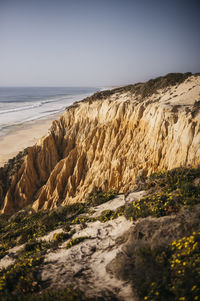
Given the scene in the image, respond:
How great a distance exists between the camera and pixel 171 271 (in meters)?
3.85

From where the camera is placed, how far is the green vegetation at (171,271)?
336cm

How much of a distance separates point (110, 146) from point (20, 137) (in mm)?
28956

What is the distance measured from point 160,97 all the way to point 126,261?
13563 mm

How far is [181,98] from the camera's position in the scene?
13367 mm

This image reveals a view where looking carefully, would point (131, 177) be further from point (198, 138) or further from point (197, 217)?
point (197, 217)

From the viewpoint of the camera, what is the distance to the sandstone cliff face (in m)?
11.4

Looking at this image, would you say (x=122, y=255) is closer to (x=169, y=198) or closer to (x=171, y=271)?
(x=171, y=271)

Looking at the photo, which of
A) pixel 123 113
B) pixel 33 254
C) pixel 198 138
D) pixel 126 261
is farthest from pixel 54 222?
pixel 123 113

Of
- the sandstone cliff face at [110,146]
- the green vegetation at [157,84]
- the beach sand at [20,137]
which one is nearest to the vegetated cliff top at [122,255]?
the sandstone cliff face at [110,146]

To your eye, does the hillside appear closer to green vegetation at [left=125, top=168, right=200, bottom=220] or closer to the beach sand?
green vegetation at [left=125, top=168, right=200, bottom=220]

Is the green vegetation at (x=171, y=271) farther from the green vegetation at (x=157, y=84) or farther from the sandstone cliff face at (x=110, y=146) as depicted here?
the green vegetation at (x=157, y=84)

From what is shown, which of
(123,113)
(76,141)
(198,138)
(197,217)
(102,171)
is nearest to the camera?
(197,217)

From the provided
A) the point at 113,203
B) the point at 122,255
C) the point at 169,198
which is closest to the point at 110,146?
the point at 113,203

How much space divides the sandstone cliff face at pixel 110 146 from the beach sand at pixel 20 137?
11.5 metres
